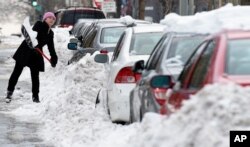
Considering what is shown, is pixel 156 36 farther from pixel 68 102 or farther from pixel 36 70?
pixel 36 70

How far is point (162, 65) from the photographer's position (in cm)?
817

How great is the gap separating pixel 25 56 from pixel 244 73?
32.9 ft

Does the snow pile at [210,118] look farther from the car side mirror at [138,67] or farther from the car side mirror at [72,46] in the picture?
the car side mirror at [72,46]

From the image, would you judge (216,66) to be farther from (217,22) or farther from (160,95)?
(160,95)

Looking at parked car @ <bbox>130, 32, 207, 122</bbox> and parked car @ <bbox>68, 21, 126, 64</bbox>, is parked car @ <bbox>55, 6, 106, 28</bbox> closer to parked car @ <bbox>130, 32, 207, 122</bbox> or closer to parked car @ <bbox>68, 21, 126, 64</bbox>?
parked car @ <bbox>68, 21, 126, 64</bbox>

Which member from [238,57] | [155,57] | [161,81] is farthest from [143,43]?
[238,57]

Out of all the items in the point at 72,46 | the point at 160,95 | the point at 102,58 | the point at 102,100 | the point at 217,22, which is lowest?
the point at 102,100

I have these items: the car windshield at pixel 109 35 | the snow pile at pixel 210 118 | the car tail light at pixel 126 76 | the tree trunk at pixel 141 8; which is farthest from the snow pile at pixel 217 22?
the tree trunk at pixel 141 8

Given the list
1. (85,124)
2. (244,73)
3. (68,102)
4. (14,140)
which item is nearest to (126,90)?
(85,124)

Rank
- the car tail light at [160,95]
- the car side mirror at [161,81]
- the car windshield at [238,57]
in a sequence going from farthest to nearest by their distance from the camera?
the car tail light at [160,95], the car side mirror at [161,81], the car windshield at [238,57]

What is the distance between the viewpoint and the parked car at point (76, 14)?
33.9 meters

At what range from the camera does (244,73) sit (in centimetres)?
588

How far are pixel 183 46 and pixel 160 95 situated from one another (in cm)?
86

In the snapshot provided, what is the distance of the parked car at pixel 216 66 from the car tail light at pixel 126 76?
12.0 ft
